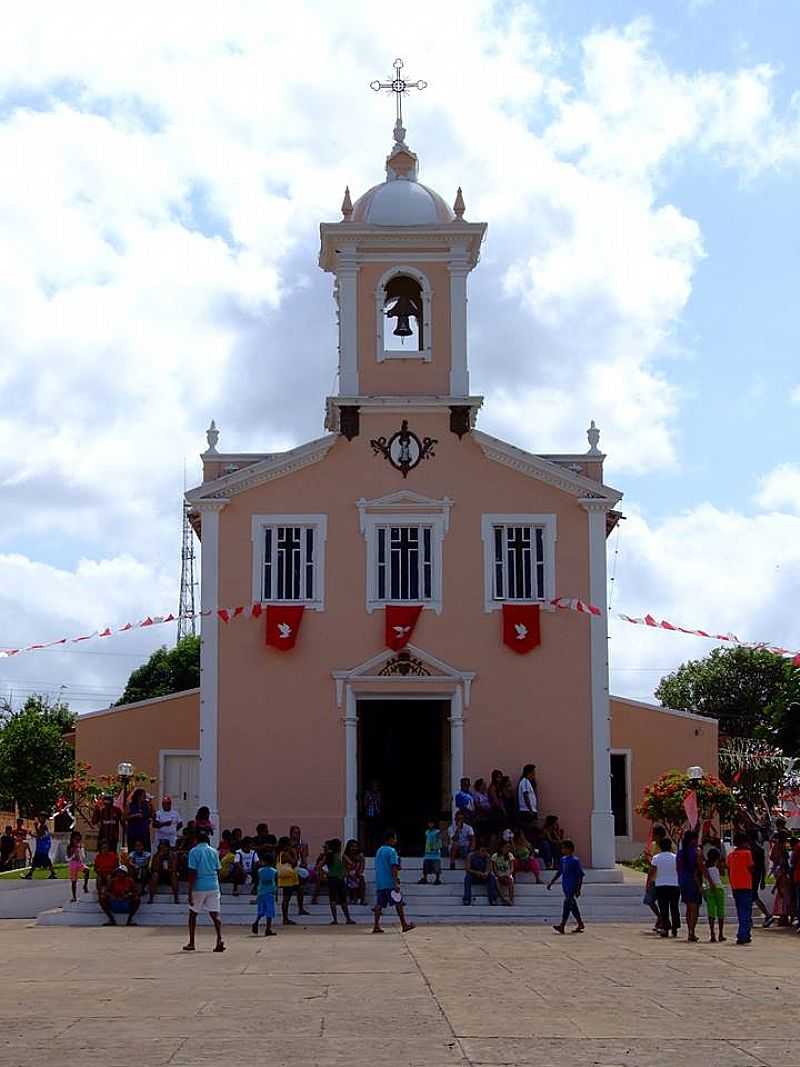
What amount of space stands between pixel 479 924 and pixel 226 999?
982 cm

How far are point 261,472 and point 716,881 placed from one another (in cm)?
1191

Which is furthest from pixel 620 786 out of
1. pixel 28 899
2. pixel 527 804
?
pixel 28 899

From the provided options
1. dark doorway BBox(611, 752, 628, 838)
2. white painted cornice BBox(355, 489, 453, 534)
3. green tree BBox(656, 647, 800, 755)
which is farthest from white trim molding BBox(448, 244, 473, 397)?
green tree BBox(656, 647, 800, 755)

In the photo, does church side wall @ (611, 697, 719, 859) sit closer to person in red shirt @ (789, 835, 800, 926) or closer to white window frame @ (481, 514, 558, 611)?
white window frame @ (481, 514, 558, 611)

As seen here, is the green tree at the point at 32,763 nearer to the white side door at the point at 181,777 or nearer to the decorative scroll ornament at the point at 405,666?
the white side door at the point at 181,777

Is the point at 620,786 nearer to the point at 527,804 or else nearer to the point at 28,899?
the point at 527,804

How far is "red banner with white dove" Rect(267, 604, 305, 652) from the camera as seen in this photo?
2798 centimetres

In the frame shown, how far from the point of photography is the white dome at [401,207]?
29891 millimetres

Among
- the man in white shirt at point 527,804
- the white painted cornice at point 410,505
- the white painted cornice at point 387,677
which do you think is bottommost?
the man in white shirt at point 527,804

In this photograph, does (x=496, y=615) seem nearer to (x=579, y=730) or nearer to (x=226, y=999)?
(x=579, y=730)

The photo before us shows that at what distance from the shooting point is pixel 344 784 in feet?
90.8

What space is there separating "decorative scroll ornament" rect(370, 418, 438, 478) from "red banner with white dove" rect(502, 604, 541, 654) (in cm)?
321

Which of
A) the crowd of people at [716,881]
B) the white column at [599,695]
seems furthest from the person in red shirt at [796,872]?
the white column at [599,695]

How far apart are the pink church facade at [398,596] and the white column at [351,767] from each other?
1.5 inches
